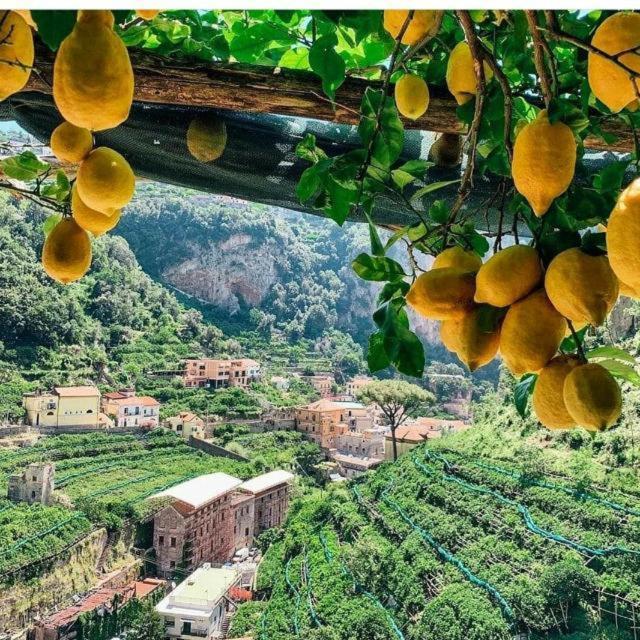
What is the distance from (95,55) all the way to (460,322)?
24 cm

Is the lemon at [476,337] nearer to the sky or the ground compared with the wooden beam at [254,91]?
nearer to the ground

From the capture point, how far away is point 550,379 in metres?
0.32

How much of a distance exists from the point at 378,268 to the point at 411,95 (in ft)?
0.72

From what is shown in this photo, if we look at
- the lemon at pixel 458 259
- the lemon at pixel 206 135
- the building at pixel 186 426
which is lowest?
the building at pixel 186 426

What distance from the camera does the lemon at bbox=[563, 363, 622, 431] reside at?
0.29 meters

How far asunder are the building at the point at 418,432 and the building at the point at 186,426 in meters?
5.33

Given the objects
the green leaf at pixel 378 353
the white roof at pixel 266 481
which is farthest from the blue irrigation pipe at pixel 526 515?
the green leaf at pixel 378 353

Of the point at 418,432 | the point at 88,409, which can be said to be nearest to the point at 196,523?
the point at 88,409

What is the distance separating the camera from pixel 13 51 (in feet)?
0.87

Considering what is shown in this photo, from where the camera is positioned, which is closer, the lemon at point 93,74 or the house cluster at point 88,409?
the lemon at point 93,74

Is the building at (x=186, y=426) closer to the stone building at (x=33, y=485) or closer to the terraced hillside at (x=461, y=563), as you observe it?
the stone building at (x=33, y=485)

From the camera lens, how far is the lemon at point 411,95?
0.57 meters

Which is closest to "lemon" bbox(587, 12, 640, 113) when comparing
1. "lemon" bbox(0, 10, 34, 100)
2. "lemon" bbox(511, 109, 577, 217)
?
"lemon" bbox(511, 109, 577, 217)

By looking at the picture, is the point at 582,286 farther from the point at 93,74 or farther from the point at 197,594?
the point at 197,594
